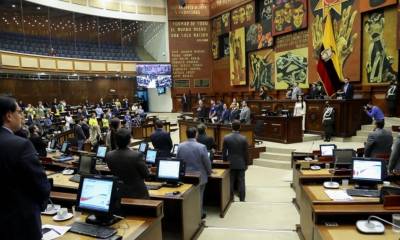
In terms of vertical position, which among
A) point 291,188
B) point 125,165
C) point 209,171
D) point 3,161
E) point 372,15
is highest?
point 372,15

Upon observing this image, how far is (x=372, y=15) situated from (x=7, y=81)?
51.0 ft

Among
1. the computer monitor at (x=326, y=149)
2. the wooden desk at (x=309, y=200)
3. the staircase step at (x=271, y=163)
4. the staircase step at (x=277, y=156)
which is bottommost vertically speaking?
the staircase step at (x=271, y=163)

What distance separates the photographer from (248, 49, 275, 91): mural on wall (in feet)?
51.8

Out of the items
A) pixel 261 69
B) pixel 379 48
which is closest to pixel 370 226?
pixel 379 48

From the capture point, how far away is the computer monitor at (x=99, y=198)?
9.30 ft

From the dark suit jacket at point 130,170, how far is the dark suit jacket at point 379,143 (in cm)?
363

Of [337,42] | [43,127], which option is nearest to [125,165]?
[43,127]

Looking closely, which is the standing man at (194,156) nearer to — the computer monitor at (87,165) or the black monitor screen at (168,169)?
the black monitor screen at (168,169)

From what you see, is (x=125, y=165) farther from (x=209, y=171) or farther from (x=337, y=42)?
(x=337, y=42)

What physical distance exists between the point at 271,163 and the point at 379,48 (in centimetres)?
554

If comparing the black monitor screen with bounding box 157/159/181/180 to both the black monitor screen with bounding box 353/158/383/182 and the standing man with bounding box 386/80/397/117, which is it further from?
the standing man with bounding box 386/80/397/117

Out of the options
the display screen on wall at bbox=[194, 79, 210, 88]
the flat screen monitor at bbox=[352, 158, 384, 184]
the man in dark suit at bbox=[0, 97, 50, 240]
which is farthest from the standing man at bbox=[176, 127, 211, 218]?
the display screen on wall at bbox=[194, 79, 210, 88]

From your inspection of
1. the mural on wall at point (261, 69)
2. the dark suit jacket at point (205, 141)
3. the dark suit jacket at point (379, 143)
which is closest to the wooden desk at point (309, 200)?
the dark suit jacket at point (379, 143)

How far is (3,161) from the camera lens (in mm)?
1955
